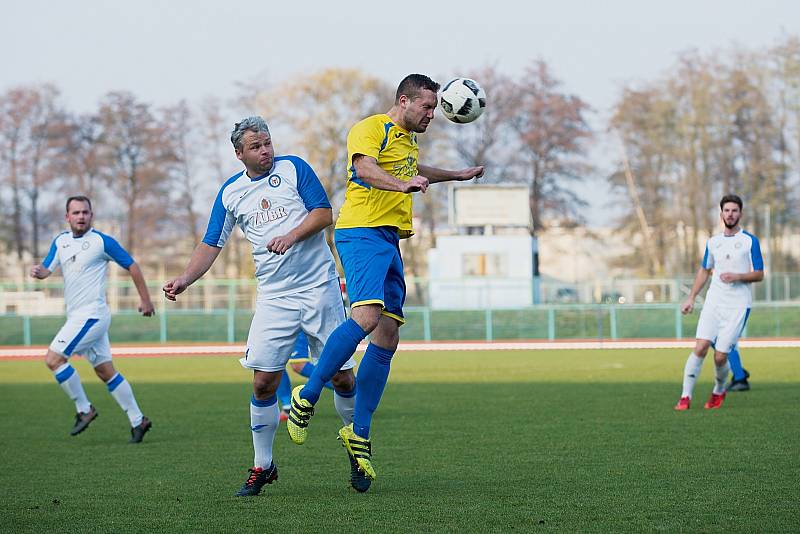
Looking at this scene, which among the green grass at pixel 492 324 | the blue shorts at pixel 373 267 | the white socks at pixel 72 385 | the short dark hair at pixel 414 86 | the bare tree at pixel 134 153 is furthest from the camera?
the bare tree at pixel 134 153

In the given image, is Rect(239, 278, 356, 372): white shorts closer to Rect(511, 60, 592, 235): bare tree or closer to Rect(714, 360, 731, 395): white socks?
Rect(714, 360, 731, 395): white socks

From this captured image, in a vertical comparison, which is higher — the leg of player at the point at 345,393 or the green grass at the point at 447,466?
the leg of player at the point at 345,393

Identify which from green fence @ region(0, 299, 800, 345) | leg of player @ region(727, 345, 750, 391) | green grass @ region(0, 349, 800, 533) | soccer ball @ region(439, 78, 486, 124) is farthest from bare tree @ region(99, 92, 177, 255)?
soccer ball @ region(439, 78, 486, 124)

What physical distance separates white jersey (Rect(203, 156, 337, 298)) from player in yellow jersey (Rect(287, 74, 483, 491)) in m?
0.23

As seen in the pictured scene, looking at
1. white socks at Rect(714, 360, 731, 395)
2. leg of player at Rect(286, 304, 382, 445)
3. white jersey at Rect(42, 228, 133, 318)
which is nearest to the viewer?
leg of player at Rect(286, 304, 382, 445)

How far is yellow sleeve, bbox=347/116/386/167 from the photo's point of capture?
22.5ft

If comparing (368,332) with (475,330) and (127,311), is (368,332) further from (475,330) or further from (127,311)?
(127,311)

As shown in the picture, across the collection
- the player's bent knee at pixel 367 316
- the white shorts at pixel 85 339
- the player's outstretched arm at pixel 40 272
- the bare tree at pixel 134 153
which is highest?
the bare tree at pixel 134 153

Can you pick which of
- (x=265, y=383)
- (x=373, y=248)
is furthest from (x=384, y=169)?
(x=265, y=383)

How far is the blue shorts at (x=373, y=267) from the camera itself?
672 cm

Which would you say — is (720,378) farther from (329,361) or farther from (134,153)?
(134,153)

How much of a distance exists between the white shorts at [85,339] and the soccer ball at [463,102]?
14.8 feet

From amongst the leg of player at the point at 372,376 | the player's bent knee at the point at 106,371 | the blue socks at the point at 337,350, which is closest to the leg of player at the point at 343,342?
the blue socks at the point at 337,350

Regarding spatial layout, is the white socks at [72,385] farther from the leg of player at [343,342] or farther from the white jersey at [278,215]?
the leg of player at [343,342]
